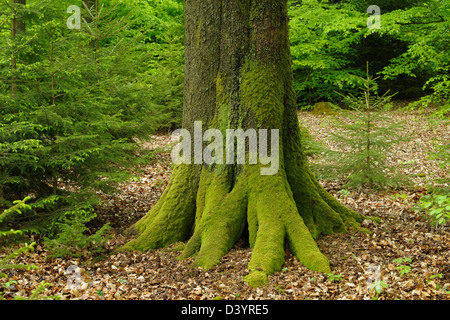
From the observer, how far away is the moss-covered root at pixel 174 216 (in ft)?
16.7

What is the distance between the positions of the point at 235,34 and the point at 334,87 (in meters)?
16.3

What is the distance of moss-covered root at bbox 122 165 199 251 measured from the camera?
5094 mm

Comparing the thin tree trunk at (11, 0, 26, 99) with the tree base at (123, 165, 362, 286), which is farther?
the thin tree trunk at (11, 0, 26, 99)

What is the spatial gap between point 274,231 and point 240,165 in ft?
3.15

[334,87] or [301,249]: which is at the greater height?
[334,87]

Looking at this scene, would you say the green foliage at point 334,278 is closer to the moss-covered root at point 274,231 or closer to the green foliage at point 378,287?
the moss-covered root at point 274,231

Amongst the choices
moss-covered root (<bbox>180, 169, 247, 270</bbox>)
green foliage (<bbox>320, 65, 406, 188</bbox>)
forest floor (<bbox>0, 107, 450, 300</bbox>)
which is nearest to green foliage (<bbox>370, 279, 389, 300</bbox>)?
forest floor (<bbox>0, 107, 450, 300</bbox>)

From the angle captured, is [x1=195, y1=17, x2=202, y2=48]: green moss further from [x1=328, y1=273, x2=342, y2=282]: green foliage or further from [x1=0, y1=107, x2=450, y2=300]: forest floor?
[x1=328, y1=273, x2=342, y2=282]: green foliage

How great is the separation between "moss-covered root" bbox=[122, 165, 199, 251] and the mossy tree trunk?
0.01 meters

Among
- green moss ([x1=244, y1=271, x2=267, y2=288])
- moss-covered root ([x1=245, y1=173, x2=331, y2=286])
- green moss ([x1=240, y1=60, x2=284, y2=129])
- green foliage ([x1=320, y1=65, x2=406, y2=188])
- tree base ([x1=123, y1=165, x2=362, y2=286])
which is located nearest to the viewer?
green moss ([x1=244, y1=271, x2=267, y2=288])

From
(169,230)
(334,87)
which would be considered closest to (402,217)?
(169,230)

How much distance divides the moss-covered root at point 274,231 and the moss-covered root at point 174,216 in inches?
36.5

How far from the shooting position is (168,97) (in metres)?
11.6
